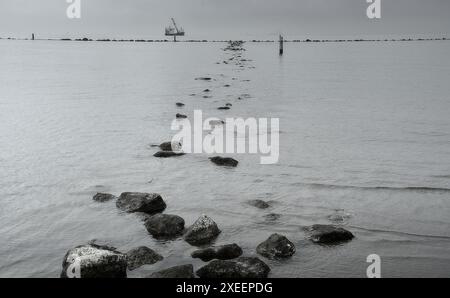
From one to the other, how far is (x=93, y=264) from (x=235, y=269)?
1606mm

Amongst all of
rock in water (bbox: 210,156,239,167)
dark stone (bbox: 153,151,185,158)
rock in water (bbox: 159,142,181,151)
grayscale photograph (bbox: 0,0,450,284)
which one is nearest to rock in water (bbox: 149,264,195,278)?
grayscale photograph (bbox: 0,0,450,284)

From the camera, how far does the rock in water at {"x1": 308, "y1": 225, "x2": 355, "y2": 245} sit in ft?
20.3

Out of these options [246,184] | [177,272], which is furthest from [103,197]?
[177,272]

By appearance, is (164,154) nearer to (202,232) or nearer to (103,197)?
(103,197)

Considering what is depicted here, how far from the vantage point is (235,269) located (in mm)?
5191

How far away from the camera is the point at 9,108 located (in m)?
18.0

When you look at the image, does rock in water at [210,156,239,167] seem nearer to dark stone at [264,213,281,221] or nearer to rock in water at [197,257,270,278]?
dark stone at [264,213,281,221]

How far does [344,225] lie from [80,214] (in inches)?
162

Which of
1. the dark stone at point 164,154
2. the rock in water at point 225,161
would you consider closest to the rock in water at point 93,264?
the rock in water at point 225,161

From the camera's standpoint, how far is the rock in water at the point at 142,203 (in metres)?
7.16

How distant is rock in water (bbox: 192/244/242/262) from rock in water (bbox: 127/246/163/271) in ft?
1.63

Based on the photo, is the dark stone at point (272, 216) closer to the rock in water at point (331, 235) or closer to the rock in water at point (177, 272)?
the rock in water at point (331, 235)

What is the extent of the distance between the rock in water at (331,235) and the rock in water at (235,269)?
1.20 metres
